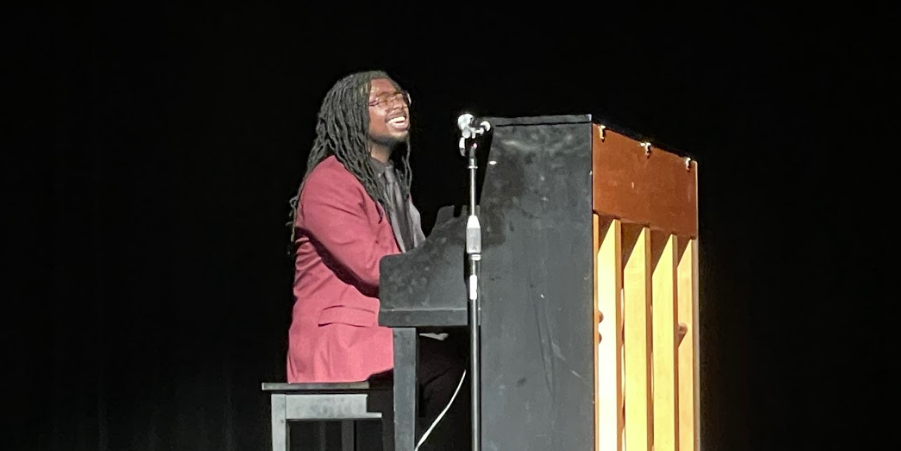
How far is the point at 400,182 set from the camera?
3.58 meters

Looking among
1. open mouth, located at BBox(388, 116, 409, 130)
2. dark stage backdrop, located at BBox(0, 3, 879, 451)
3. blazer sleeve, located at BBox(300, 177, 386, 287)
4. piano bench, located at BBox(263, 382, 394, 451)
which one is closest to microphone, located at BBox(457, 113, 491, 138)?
blazer sleeve, located at BBox(300, 177, 386, 287)

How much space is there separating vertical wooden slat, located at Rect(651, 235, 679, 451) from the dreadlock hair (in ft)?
2.16

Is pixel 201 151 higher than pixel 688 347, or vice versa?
pixel 201 151

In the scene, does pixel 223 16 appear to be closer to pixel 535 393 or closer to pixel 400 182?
pixel 400 182

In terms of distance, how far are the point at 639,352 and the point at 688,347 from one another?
372 millimetres

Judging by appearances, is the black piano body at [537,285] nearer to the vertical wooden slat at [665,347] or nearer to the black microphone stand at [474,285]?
the black microphone stand at [474,285]

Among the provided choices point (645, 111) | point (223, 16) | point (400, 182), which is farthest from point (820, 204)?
point (223, 16)

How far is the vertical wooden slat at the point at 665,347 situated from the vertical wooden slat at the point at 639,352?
0.53 ft

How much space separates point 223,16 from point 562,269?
2.89 metres

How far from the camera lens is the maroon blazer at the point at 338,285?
3225mm

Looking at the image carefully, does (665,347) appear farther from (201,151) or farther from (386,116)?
(201,151)

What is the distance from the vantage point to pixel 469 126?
2719mm

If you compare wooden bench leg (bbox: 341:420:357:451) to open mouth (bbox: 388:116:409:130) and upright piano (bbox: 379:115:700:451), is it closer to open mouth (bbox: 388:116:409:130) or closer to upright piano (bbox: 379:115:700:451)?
open mouth (bbox: 388:116:409:130)

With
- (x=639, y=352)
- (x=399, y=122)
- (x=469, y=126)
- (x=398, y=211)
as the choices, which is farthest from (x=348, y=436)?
(x=469, y=126)
